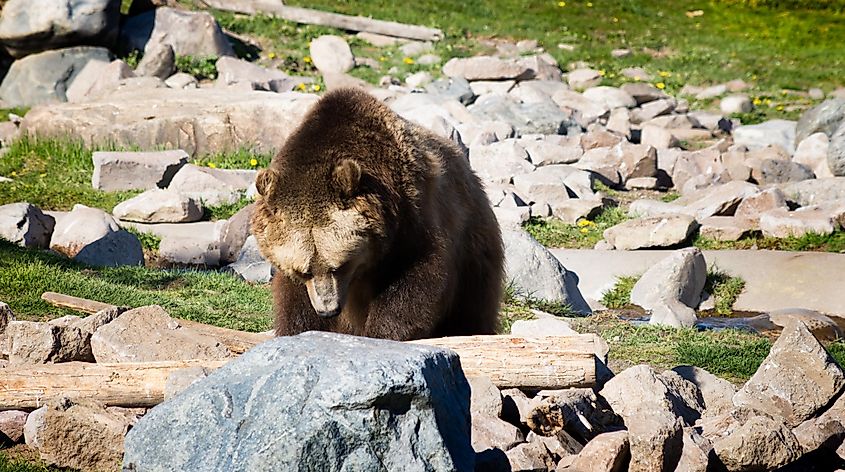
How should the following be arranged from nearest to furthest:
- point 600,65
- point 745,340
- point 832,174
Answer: point 745,340 < point 832,174 < point 600,65

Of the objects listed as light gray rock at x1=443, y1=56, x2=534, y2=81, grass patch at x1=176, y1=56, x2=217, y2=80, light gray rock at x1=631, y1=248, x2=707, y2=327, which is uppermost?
light gray rock at x1=631, y1=248, x2=707, y2=327

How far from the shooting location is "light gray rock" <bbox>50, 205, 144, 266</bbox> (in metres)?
9.39

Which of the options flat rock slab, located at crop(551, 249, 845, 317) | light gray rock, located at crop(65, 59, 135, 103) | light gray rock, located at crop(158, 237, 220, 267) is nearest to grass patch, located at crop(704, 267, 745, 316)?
flat rock slab, located at crop(551, 249, 845, 317)

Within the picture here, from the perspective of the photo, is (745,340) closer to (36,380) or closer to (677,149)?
(36,380)

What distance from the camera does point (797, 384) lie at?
211 inches

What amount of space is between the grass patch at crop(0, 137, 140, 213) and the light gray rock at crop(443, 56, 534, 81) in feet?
25.1

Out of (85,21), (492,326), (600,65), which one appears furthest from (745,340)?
(600,65)

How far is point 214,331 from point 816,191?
9.40 m

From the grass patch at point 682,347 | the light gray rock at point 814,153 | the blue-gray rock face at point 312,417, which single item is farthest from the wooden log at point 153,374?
the light gray rock at point 814,153

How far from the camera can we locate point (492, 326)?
618 cm

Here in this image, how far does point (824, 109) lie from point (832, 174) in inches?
94.2

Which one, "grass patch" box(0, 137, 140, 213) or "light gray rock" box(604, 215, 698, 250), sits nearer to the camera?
"light gray rock" box(604, 215, 698, 250)

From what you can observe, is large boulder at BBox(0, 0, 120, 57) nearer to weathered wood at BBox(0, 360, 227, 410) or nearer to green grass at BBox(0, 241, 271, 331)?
green grass at BBox(0, 241, 271, 331)

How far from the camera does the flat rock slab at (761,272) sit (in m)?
10.0
